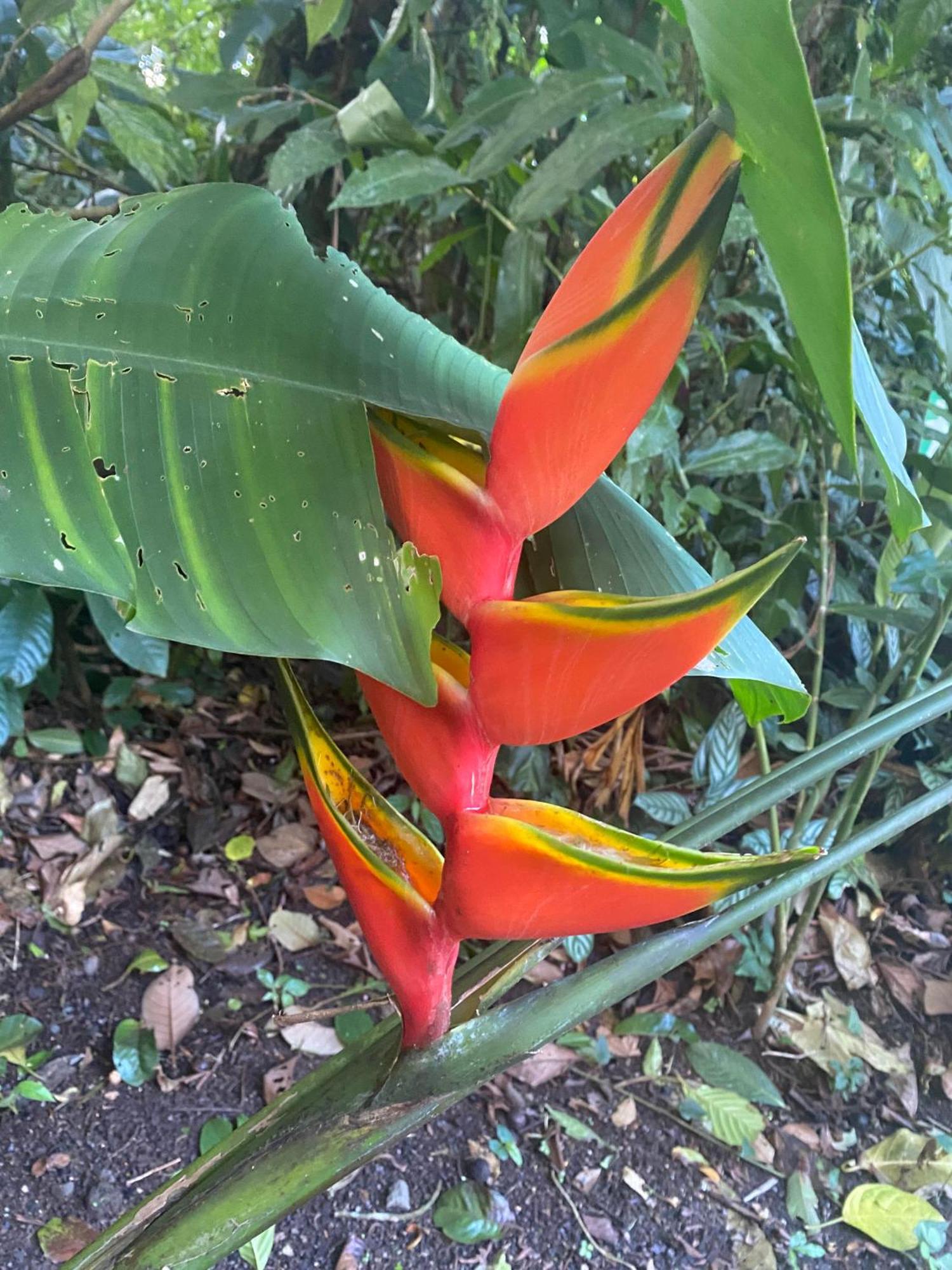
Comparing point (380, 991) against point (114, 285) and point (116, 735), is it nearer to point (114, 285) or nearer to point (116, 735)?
point (116, 735)

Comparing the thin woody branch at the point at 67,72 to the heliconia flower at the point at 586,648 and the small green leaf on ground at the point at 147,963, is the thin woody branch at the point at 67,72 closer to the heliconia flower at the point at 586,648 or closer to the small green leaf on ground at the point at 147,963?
the heliconia flower at the point at 586,648

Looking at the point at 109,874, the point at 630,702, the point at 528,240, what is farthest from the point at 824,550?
the point at 109,874

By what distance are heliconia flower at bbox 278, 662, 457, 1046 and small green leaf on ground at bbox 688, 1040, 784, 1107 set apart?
0.67 m

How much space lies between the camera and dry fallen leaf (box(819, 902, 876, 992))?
0.96m

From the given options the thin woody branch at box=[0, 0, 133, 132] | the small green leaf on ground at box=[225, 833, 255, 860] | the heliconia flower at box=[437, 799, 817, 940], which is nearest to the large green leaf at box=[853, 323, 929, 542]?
the heliconia flower at box=[437, 799, 817, 940]

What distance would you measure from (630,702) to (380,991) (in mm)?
741

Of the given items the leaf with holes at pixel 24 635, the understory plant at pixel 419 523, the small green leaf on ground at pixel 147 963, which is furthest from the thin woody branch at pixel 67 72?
the small green leaf on ground at pixel 147 963

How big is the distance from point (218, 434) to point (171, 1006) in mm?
734

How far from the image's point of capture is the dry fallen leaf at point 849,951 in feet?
3.15

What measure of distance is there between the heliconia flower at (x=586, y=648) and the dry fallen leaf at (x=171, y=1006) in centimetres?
71

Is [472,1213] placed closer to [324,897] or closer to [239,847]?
[324,897]

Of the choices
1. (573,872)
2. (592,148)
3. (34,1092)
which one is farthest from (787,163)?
(34,1092)

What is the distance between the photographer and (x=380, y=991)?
875mm

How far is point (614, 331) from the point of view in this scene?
8.4 inches
